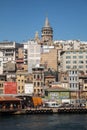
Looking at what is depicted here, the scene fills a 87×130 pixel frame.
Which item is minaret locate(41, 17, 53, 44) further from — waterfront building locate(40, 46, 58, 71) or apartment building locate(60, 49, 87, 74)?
apartment building locate(60, 49, 87, 74)

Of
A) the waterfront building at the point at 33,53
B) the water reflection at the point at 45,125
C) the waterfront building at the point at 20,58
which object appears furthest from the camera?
the waterfront building at the point at 33,53

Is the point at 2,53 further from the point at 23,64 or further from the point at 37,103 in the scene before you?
the point at 37,103

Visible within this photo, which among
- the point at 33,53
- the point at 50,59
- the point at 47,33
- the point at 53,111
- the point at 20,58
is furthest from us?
the point at 47,33

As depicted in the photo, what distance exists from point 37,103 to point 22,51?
5584 centimetres

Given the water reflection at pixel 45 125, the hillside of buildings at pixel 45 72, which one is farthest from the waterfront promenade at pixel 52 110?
the water reflection at pixel 45 125

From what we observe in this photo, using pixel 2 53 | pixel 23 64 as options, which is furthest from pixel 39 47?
pixel 2 53

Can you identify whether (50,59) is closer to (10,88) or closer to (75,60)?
(75,60)

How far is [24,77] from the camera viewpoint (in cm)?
10869

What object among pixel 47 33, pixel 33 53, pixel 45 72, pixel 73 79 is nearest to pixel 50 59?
pixel 33 53

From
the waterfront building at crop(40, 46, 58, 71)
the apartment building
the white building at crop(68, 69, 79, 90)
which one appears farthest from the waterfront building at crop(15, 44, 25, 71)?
the white building at crop(68, 69, 79, 90)

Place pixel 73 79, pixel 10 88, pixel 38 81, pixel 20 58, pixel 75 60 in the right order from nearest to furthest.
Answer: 1. pixel 10 88
2. pixel 38 81
3. pixel 73 79
4. pixel 75 60
5. pixel 20 58

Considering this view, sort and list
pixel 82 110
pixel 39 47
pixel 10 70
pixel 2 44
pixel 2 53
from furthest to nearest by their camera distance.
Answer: pixel 2 44 → pixel 2 53 → pixel 39 47 → pixel 10 70 → pixel 82 110

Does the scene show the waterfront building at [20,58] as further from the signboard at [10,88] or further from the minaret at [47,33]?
the signboard at [10,88]

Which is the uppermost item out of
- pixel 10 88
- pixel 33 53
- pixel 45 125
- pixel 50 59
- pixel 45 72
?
pixel 33 53
